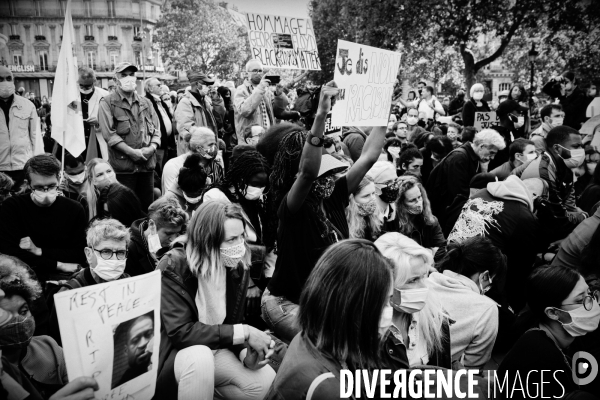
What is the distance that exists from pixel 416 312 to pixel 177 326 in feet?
4.45

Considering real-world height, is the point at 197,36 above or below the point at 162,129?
above

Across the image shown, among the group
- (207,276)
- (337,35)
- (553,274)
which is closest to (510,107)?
(553,274)

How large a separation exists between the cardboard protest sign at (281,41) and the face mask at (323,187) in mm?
2804

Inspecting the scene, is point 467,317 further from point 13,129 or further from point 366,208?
point 13,129

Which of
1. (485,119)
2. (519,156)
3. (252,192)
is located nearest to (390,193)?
(252,192)

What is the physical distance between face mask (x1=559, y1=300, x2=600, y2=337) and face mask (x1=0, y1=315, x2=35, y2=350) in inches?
114

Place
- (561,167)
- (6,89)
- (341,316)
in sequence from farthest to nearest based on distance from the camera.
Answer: (6,89), (561,167), (341,316)

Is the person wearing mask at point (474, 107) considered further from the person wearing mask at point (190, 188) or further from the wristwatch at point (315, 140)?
the wristwatch at point (315, 140)

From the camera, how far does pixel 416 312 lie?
10.9ft

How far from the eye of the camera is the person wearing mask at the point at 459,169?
6863 mm

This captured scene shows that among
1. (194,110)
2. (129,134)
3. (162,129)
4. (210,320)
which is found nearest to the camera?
(210,320)

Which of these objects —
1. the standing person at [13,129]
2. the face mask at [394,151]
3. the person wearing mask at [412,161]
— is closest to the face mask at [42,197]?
the standing person at [13,129]

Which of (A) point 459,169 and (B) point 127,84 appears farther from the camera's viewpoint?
(B) point 127,84

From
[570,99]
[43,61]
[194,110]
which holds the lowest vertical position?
[570,99]
